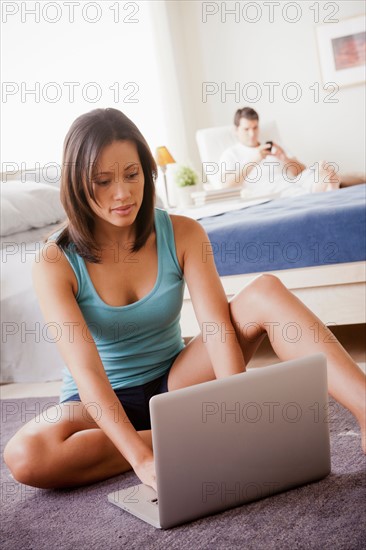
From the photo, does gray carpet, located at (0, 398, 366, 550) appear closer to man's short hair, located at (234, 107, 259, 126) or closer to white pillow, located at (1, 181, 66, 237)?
white pillow, located at (1, 181, 66, 237)

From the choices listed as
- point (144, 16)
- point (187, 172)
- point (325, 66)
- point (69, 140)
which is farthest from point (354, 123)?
point (69, 140)

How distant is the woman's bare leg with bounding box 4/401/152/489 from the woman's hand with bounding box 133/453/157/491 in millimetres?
231

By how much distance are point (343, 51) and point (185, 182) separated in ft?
4.75

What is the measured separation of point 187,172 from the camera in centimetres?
521

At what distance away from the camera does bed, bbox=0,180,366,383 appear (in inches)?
104

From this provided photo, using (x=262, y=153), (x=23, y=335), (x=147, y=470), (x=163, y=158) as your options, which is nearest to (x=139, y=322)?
(x=147, y=470)

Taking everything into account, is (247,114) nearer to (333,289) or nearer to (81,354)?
(333,289)

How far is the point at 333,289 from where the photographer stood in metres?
2.66

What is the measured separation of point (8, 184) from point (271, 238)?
4.38ft

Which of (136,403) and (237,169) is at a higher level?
(237,169)

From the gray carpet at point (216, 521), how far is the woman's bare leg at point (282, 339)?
159 mm

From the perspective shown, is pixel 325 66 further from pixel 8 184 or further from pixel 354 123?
pixel 8 184

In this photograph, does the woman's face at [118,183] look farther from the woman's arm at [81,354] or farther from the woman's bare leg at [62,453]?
the woman's bare leg at [62,453]

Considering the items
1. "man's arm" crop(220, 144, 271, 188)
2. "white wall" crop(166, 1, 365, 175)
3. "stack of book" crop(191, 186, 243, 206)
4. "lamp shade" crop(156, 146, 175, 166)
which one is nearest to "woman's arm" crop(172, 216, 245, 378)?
"stack of book" crop(191, 186, 243, 206)
